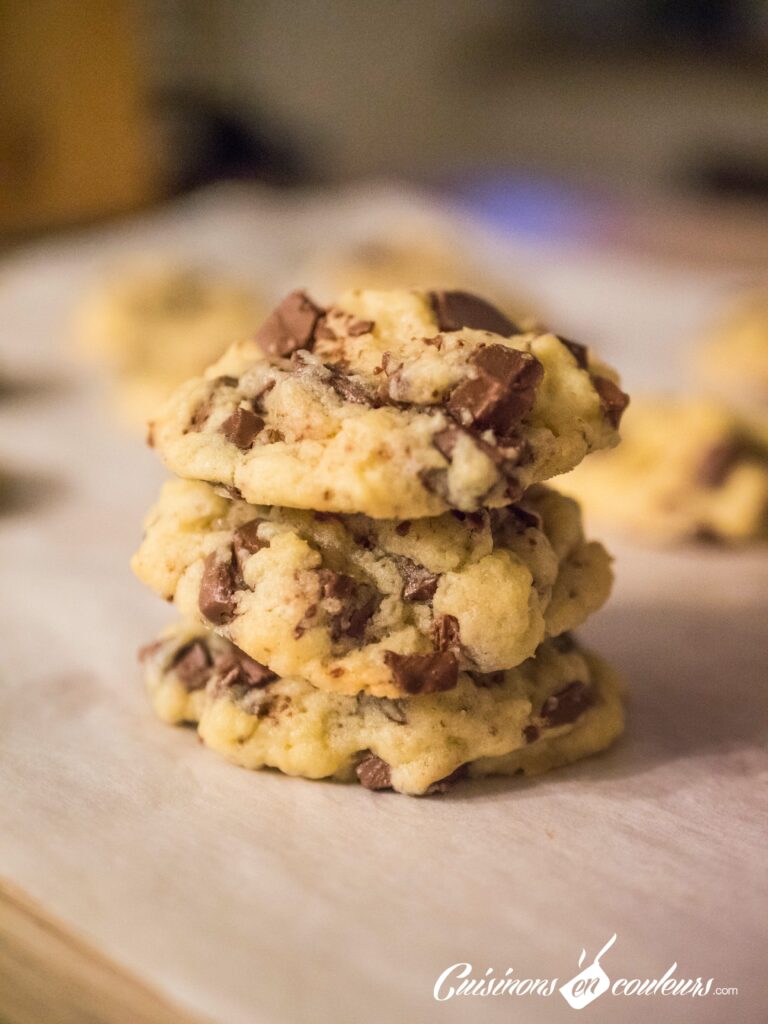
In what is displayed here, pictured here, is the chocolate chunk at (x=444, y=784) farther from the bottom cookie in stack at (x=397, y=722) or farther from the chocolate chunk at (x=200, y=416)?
the chocolate chunk at (x=200, y=416)

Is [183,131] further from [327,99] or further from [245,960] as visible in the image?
[245,960]

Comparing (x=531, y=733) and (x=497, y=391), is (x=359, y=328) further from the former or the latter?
(x=531, y=733)

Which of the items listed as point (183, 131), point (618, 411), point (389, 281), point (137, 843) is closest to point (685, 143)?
point (183, 131)

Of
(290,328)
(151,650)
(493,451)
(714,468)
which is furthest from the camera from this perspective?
(714,468)

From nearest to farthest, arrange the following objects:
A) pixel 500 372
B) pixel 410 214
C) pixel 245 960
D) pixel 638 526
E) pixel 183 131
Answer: pixel 245 960 → pixel 500 372 → pixel 638 526 → pixel 410 214 → pixel 183 131

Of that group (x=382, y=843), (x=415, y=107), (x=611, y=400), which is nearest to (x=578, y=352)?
(x=611, y=400)
